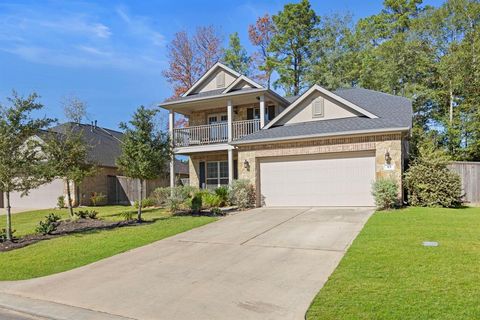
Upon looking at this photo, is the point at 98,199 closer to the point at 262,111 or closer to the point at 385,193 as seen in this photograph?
the point at 262,111

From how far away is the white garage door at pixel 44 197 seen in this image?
23.3 metres

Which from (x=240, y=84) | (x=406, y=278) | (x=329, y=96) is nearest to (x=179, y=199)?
(x=240, y=84)

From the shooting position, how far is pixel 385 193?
43.2 feet

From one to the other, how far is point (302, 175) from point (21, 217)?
15.0 meters

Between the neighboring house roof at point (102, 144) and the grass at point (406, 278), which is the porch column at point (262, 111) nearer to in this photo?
the grass at point (406, 278)

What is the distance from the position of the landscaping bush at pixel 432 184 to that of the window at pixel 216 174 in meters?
10.2

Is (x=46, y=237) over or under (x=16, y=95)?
under

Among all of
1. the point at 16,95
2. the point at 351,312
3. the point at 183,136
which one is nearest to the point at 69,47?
the point at 16,95

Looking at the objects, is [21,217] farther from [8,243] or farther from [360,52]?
[360,52]

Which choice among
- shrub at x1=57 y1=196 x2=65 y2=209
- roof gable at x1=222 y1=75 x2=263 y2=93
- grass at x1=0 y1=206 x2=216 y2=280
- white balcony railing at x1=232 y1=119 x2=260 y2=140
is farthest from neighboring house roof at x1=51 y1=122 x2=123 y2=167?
grass at x1=0 y1=206 x2=216 y2=280

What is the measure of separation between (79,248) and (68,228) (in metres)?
3.98

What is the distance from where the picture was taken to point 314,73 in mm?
A: 29172

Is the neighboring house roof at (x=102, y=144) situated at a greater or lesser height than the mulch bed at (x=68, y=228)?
greater

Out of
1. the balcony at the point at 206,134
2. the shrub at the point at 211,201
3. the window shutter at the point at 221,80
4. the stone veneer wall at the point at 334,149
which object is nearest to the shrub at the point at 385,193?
the stone veneer wall at the point at 334,149
